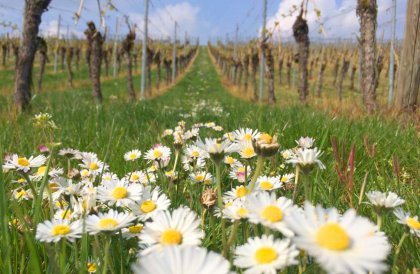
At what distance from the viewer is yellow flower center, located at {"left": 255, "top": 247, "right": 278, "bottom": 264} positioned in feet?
2.04

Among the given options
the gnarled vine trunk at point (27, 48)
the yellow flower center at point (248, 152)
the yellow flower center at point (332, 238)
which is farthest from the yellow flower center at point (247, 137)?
the gnarled vine trunk at point (27, 48)

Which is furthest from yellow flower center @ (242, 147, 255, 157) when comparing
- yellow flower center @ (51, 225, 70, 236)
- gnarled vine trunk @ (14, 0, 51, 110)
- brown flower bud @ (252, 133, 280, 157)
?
gnarled vine trunk @ (14, 0, 51, 110)

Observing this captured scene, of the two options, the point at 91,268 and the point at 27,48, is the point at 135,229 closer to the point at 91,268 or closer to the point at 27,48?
the point at 91,268

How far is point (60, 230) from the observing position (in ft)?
2.77

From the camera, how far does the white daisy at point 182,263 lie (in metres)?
0.44

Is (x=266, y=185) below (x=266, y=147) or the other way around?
below

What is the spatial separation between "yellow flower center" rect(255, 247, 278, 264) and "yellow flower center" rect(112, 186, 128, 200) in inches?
19.6

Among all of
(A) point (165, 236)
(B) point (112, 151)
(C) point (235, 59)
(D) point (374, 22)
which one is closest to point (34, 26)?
(B) point (112, 151)

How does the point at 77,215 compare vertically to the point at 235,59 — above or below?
below

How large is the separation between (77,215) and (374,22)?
297 inches

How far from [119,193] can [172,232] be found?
0.36 metres

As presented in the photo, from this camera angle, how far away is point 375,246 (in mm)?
509

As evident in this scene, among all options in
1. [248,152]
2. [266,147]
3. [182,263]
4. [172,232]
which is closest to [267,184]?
[248,152]

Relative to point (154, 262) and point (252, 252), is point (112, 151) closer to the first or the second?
point (252, 252)
